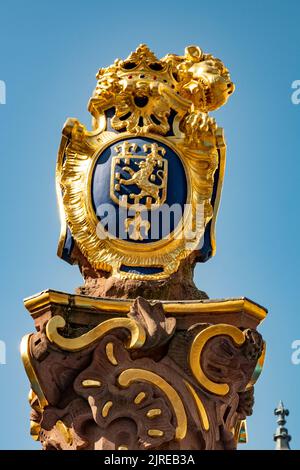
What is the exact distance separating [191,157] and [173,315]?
7.02 ft

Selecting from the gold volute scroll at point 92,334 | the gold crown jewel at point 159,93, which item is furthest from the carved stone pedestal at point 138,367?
the gold crown jewel at point 159,93

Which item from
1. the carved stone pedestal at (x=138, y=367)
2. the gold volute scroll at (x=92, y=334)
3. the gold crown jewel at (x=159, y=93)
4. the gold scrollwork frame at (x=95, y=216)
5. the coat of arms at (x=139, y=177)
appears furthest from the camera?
the gold crown jewel at (x=159, y=93)

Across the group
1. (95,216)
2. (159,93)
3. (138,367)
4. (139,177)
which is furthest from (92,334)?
(159,93)

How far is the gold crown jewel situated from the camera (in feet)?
59.1

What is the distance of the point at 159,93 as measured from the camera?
59.4 feet

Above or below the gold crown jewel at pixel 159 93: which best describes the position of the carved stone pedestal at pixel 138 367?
below

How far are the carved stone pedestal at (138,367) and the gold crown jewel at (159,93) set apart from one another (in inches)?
93.7

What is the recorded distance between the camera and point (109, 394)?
1602 centimetres

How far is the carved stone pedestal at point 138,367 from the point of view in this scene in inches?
629

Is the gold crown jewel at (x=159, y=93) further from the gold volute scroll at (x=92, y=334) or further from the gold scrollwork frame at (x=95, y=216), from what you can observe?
the gold volute scroll at (x=92, y=334)

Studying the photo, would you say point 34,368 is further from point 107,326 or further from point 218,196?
point 218,196

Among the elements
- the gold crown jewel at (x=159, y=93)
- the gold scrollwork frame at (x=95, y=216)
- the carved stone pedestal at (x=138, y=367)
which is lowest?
the carved stone pedestal at (x=138, y=367)

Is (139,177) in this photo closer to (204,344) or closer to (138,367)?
(204,344)

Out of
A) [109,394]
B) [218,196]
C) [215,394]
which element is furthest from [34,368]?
[218,196]
